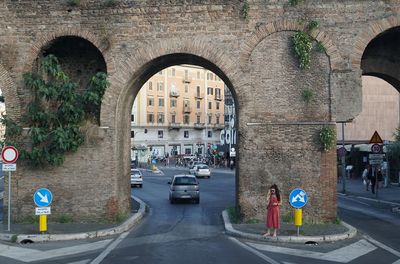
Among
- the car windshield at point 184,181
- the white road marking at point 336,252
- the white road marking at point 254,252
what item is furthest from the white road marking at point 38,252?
the car windshield at point 184,181

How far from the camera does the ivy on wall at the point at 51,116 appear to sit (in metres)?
16.2

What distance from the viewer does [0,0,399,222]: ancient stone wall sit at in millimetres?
16062

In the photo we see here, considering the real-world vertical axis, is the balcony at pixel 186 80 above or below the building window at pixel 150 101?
above

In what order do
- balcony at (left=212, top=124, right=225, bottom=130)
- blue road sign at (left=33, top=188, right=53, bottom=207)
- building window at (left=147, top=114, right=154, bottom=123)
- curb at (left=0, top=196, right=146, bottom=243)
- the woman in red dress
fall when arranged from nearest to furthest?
the woman in red dress < curb at (left=0, top=196, right=146, bottom=243) < blue road sign at (left=33, top=188, right=53, bottom=207) < building window at (left=147, top=114, right=154, bottom=123) < balcony at (left=212, top=124, right=225, bottom=130)

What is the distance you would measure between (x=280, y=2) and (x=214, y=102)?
91.5 metres

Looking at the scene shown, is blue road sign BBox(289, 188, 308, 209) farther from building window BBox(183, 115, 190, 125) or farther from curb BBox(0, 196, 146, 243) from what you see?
building window BBox(183, 115, 190, 125)

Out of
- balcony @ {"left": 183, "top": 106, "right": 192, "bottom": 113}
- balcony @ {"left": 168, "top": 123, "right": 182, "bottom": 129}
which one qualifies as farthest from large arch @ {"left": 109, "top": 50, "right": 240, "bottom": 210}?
balcony @ {"left": 183, "top": 106, "right": 192, "bottom": 113}

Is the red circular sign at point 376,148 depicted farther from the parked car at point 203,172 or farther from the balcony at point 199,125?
the balcony at point 199,125

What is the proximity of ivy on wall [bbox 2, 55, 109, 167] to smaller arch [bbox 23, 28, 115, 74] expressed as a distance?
1.23ft

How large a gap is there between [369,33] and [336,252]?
7.42 metres

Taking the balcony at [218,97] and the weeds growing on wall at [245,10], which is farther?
the balcony at [218,97]

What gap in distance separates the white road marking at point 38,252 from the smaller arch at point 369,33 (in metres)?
9.61

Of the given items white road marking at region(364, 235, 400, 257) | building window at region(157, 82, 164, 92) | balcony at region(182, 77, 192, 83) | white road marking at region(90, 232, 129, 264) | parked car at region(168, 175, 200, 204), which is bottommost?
white road marking at region(364, 235, 400, 257)

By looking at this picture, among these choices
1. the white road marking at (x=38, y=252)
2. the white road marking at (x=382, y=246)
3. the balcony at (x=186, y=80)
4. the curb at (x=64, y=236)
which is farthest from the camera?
the balcony at (x=186, y=80)
